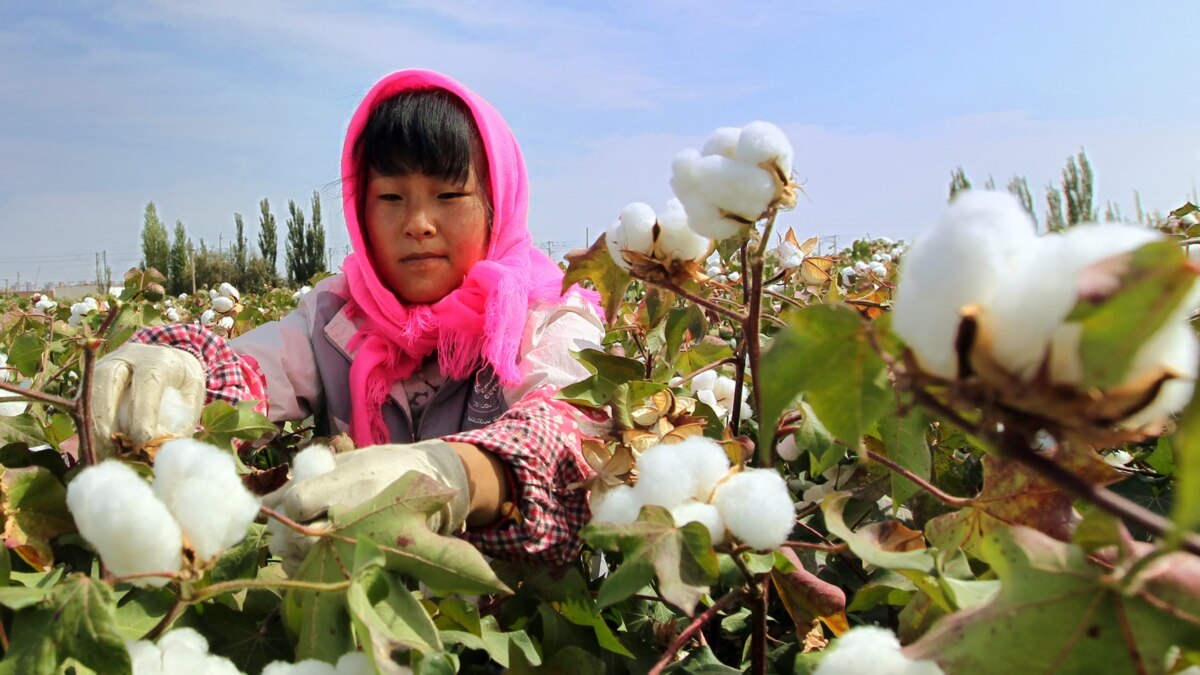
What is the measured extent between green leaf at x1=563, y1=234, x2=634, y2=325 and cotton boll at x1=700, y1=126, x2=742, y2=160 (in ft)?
0.73

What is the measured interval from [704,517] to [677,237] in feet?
0.86

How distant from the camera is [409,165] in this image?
1.77 metres

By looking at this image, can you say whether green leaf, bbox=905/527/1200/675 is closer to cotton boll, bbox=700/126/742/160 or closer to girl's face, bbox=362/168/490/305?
cotton boll, bbox=700/126/742/160

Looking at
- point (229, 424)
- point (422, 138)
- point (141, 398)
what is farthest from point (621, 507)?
point (422, 138)

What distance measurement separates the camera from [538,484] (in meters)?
1.12

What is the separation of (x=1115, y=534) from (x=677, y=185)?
15.7 inches

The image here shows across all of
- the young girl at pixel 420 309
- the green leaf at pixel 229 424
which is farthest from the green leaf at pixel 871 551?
the young girl at pixel 420 309

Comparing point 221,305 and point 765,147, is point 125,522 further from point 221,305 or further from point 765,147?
point 221,305

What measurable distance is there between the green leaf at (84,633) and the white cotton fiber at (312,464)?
0.87ft

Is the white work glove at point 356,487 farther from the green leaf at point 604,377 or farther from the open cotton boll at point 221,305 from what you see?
the open cotton boll at point 221,305

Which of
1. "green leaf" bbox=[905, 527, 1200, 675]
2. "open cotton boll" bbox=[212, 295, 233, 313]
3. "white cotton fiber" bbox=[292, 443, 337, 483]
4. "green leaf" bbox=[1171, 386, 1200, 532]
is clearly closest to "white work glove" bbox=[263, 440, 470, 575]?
"white cotton fiber" bbox=[292, 443, 337, 483]

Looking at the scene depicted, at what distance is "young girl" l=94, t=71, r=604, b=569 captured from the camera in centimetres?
165

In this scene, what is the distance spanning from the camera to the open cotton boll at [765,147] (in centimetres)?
69

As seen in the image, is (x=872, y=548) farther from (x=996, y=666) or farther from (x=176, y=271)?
(x=176, y=271)
